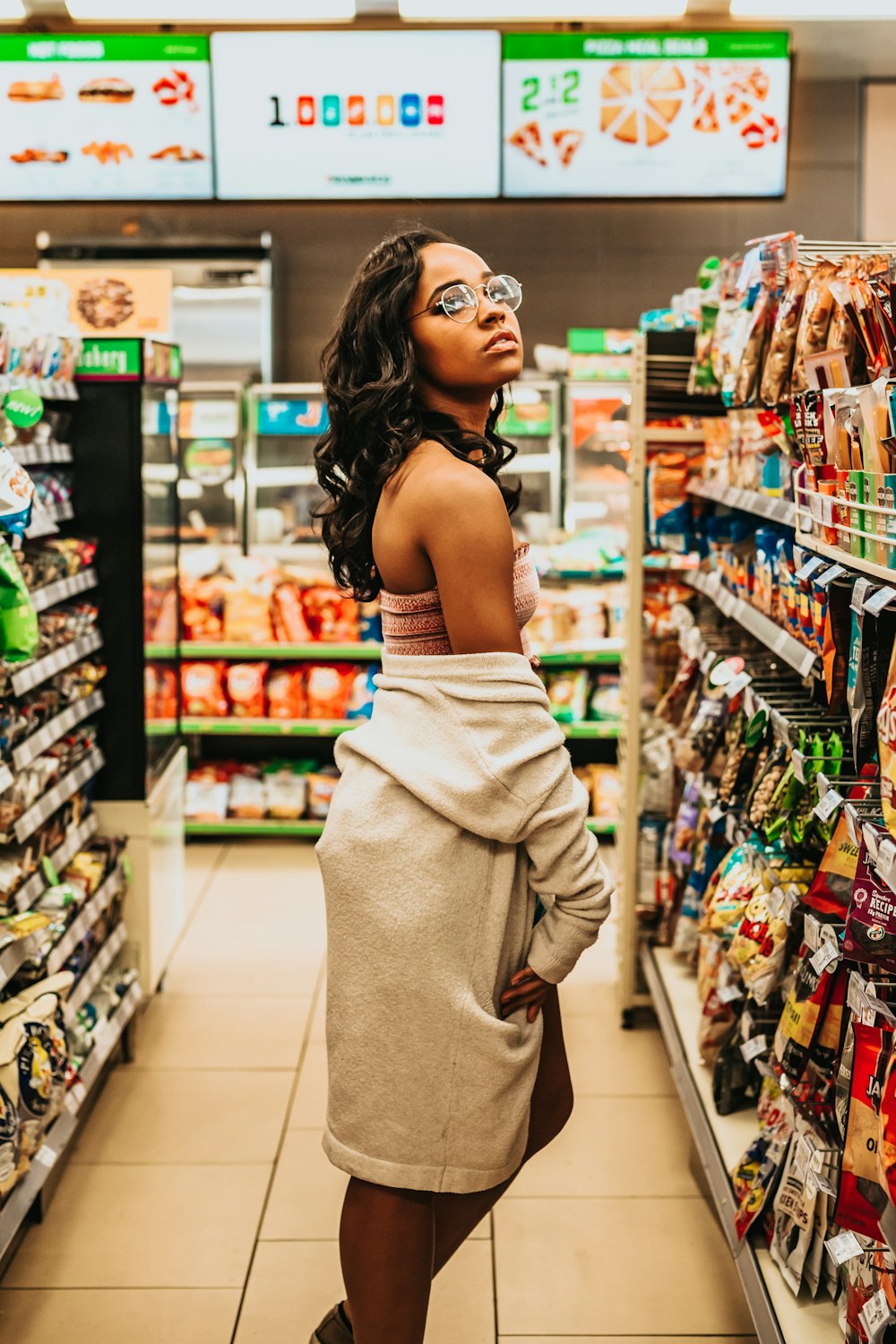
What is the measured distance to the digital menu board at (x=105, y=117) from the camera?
222 inches

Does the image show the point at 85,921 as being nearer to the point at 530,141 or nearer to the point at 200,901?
the point at 200,901

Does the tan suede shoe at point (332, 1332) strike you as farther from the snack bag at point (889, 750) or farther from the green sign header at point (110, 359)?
the green sign header at point (110, 359)

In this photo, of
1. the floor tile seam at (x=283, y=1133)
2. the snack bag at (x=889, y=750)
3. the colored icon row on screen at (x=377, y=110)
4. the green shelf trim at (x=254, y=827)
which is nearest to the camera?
the snack bag at (x=889, y=750)

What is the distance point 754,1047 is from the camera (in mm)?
2588

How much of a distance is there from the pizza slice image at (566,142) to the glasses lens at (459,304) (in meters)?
4.00

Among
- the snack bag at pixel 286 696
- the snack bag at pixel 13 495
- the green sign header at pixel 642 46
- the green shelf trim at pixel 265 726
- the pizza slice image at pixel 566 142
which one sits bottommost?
the green shelf trim at pixel 265 726

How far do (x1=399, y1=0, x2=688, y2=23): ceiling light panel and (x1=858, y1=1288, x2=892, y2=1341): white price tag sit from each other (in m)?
4.69

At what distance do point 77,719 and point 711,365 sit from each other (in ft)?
5.89

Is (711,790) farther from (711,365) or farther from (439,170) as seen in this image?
(439,170)

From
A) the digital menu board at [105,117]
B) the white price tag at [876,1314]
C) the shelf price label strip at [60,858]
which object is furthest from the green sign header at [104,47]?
the white price tag at [876,1314]

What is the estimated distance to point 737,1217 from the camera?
2484 mm

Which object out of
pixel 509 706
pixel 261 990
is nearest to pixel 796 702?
pixel 509 706

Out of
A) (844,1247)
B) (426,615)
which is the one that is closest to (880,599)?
(426,615)

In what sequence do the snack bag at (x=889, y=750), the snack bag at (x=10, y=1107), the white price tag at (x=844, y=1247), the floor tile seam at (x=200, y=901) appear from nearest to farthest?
the snack bag at (x=889, y=750) → the white price tag at (x=844, y=1247) → the snack bag at (x=10, y=1107) → the floor tile seam at (x=200, y=901)
